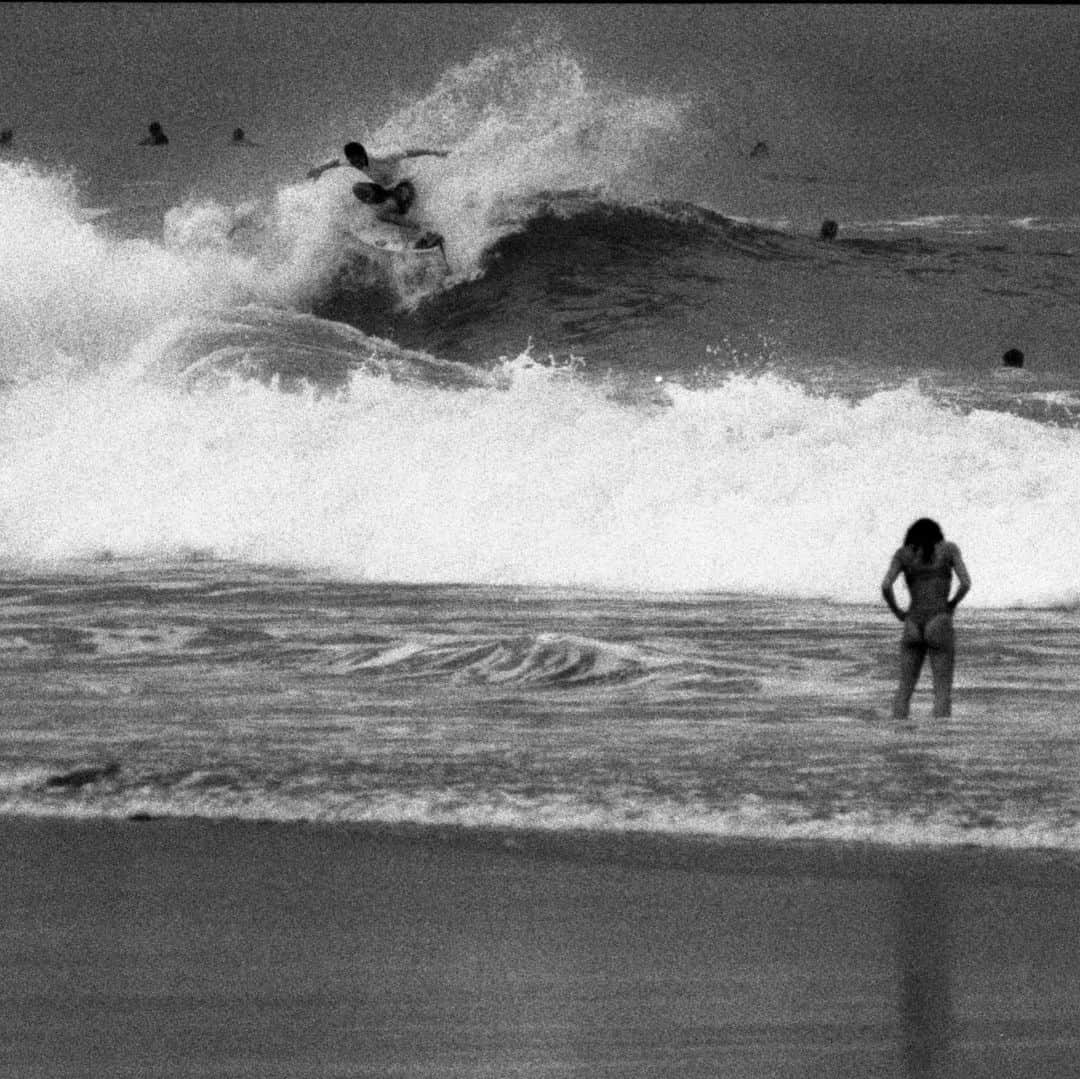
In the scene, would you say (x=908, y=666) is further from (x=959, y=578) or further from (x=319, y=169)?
(x=319, y=169)

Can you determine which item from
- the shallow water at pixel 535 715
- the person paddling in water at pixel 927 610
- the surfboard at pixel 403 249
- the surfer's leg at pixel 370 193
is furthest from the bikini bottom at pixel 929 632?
the surfer's leg at pixel 370 193

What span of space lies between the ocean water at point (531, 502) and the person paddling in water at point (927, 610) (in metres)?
0.27

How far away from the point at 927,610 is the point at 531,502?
6761 millimetres

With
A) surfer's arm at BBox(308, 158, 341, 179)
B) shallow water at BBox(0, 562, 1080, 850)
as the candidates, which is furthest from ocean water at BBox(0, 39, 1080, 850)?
surfer's arm at BBox(308, 158, 341, 179)

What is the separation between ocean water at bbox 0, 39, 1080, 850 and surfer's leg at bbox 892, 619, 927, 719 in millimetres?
240

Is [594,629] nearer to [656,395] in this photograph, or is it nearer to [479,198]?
[656,395]

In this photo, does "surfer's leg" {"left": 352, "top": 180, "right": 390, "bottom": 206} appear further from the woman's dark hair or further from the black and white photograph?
the woman's dark hair

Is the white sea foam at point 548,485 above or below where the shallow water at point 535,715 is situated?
above

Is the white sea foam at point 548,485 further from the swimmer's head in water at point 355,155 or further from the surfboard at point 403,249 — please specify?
the surfboard at point 403,249

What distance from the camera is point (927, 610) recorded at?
33.7 ft

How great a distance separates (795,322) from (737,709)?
16.4 metres

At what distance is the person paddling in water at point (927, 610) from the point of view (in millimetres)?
9914

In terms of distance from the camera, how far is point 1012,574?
14.8 m

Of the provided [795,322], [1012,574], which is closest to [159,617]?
[1012,574]
